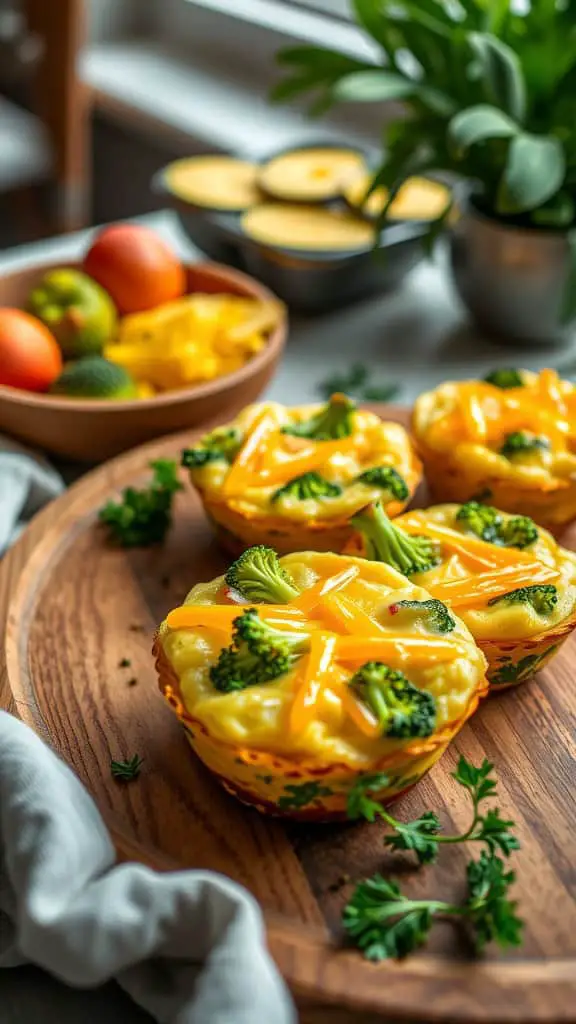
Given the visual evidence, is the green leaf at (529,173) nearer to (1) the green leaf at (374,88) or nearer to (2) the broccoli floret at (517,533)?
(1) the green leaf at (374,88)

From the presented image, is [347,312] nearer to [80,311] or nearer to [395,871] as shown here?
[80,311]

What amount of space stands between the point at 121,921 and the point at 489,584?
0.68 m

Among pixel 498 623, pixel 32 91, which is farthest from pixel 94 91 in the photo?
pixel 498 623

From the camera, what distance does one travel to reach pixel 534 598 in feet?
5.19

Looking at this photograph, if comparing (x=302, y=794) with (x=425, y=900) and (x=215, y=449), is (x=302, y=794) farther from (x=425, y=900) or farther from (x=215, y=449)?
(x=215, y=449)

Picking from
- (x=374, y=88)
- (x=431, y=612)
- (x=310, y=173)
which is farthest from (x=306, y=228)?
(x=431, y=612)

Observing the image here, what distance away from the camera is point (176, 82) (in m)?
4.69

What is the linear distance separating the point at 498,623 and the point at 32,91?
466cm

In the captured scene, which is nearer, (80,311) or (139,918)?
(139,918)

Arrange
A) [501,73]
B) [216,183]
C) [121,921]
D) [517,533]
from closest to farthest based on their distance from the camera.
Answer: [121,921] < [517,533] < [501,73] < [216,183]

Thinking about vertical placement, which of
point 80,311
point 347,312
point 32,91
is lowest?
point 32,91

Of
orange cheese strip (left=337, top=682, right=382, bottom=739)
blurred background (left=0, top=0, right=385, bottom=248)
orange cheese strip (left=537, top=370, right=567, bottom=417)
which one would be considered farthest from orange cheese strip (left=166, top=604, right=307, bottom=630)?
blurred background (left=0, top=0, right=385, bottom=248)

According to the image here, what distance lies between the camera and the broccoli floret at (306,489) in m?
1.81

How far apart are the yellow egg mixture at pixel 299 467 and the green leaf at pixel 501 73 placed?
94 cm
